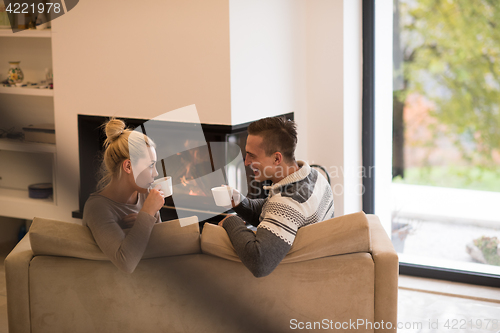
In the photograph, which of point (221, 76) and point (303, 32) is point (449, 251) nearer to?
point (303, 32)

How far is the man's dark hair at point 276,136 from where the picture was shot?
5.74 ft

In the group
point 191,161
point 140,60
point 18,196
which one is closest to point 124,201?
point 191,161

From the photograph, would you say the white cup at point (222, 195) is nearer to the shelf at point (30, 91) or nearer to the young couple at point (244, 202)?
the young couple at point (244, 202)

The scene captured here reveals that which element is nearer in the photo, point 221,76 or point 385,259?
point 385,259

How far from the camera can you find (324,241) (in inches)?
59.2

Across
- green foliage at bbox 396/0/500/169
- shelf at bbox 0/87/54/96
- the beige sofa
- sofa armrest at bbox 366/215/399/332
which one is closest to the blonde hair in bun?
the beige sofa

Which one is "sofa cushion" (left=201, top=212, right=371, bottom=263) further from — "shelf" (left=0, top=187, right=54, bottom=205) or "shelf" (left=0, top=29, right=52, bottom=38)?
"shelf" (left=0, top=29, right=52, bottom=38)

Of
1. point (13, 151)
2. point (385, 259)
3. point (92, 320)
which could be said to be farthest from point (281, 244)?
point (13, 151)

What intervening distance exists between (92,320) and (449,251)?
2.38m

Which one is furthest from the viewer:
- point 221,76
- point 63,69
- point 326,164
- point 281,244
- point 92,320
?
point 326,164

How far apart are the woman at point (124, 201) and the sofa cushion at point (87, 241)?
34mm

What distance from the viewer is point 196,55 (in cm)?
243

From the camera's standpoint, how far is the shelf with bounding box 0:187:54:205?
10.0 ft

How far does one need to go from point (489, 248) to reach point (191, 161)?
1938mm
